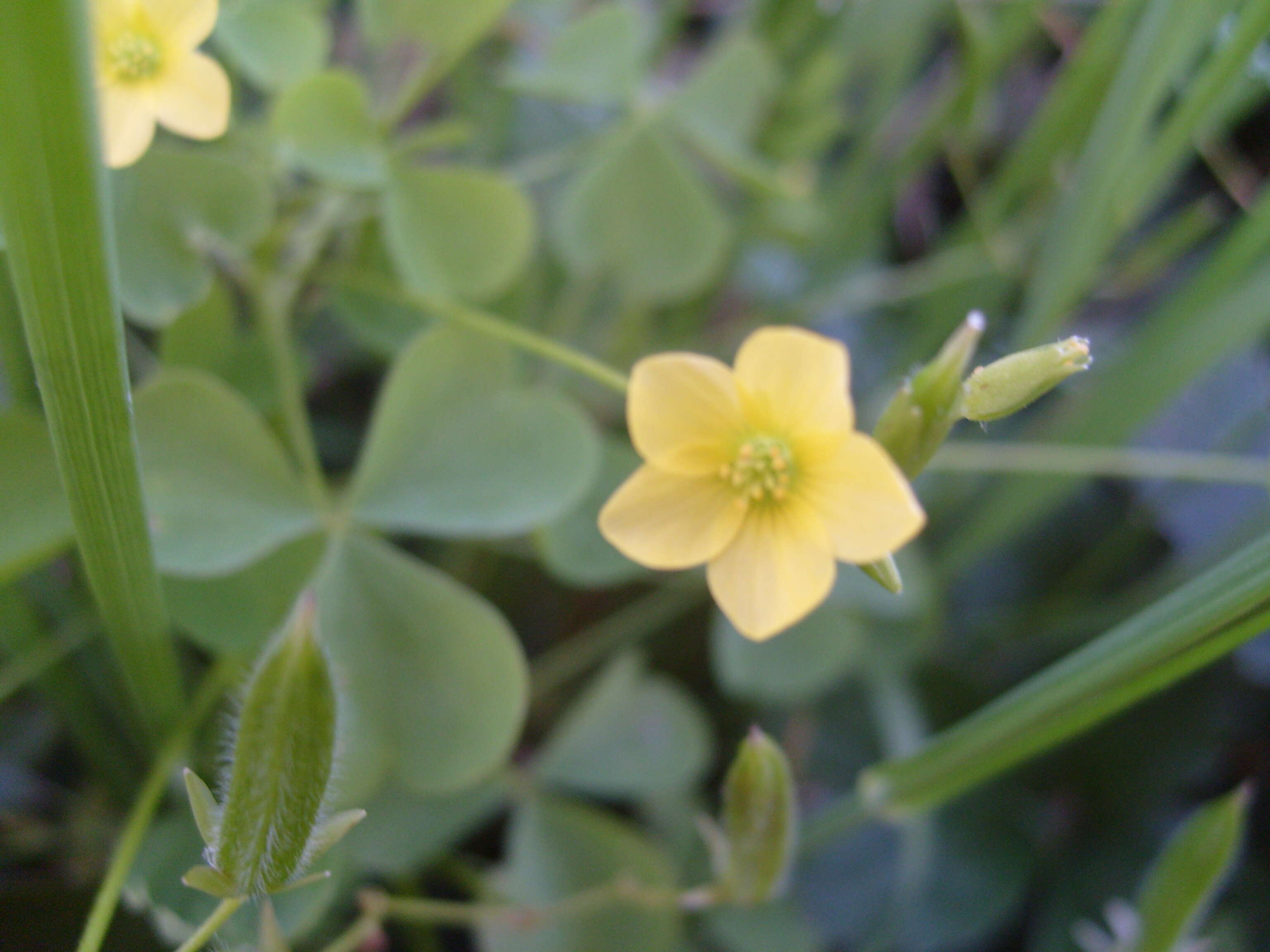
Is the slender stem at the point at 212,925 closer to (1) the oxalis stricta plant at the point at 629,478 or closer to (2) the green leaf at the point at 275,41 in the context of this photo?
(1) the oxalis stricta plant at the point at 629,478

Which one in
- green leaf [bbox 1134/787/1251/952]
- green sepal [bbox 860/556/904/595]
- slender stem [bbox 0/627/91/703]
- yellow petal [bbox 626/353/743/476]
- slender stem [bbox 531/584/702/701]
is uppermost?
slender stem [bbox 0/627/91/703]

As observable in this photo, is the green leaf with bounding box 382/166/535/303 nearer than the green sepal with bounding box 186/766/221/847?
No

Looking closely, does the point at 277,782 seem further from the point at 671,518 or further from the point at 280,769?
the point at 671,518

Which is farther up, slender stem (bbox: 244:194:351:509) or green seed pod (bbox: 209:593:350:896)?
slender stem (bbox: 244:194:351:509)

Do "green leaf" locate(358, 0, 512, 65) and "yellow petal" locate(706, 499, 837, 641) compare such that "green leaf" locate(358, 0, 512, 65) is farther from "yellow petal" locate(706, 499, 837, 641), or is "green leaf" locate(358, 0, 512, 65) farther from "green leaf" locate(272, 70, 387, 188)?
"yellow petal" locate(706, 499, 837, 641)

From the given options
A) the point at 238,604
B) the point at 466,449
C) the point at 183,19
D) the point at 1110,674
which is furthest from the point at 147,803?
the point at 1110,674

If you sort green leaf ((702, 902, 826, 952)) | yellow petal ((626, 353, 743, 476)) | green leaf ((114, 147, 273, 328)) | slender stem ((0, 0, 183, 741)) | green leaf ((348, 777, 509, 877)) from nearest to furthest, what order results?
slender stem ((0, 0, 183, 741)) < yellow petal ((626, 353, 743, 476)) < green leaf ((114, 147, 273, 328)) < green leaf ((348, 777, 509, 877)) < green leaf ((702, 902, 826, 952))

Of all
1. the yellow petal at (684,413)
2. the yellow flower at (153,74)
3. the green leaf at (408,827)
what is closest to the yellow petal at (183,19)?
the yellow flower at (153,74)

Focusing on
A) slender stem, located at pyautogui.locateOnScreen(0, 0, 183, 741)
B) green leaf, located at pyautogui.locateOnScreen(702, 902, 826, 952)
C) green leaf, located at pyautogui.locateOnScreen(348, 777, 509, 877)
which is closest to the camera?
slender stem, located at pyautogui.locateOnScreen(0, 0, 183, 741)

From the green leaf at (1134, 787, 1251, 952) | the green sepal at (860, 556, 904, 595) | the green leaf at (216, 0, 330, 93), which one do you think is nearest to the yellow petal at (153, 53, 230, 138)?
the green leaf at (216, 0, 330, 93)
